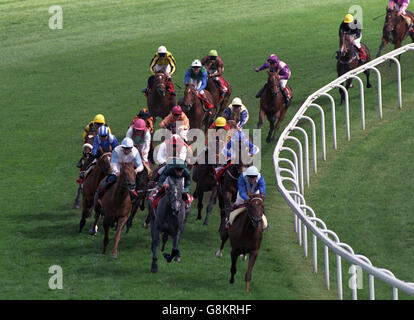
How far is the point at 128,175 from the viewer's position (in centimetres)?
1421

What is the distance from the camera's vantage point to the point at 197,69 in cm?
→ 2088

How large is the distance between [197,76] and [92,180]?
19.0 ft

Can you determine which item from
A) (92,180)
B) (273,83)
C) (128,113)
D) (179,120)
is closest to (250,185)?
(92,180)

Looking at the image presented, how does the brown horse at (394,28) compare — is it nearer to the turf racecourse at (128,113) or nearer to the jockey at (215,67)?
the turf racecourse at (128,113)

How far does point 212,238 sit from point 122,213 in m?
1.88

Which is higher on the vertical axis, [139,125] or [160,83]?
[160,83]

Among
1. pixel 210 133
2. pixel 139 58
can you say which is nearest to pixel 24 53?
pixel 139 58

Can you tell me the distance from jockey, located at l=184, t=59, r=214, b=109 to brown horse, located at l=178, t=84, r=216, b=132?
0.43 metres

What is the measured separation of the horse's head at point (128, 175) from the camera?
14.2m

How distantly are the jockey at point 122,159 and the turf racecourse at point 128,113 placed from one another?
1.06m

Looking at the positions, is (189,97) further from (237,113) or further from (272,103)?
(272,103)

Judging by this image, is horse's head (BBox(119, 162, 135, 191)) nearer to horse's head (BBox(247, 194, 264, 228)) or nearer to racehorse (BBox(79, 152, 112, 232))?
racehorse (BBox(79, 152, 112, 232))

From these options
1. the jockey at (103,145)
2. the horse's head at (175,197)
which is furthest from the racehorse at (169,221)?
the jockey at (103,145)

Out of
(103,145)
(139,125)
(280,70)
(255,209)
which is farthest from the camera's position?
(280,70)
